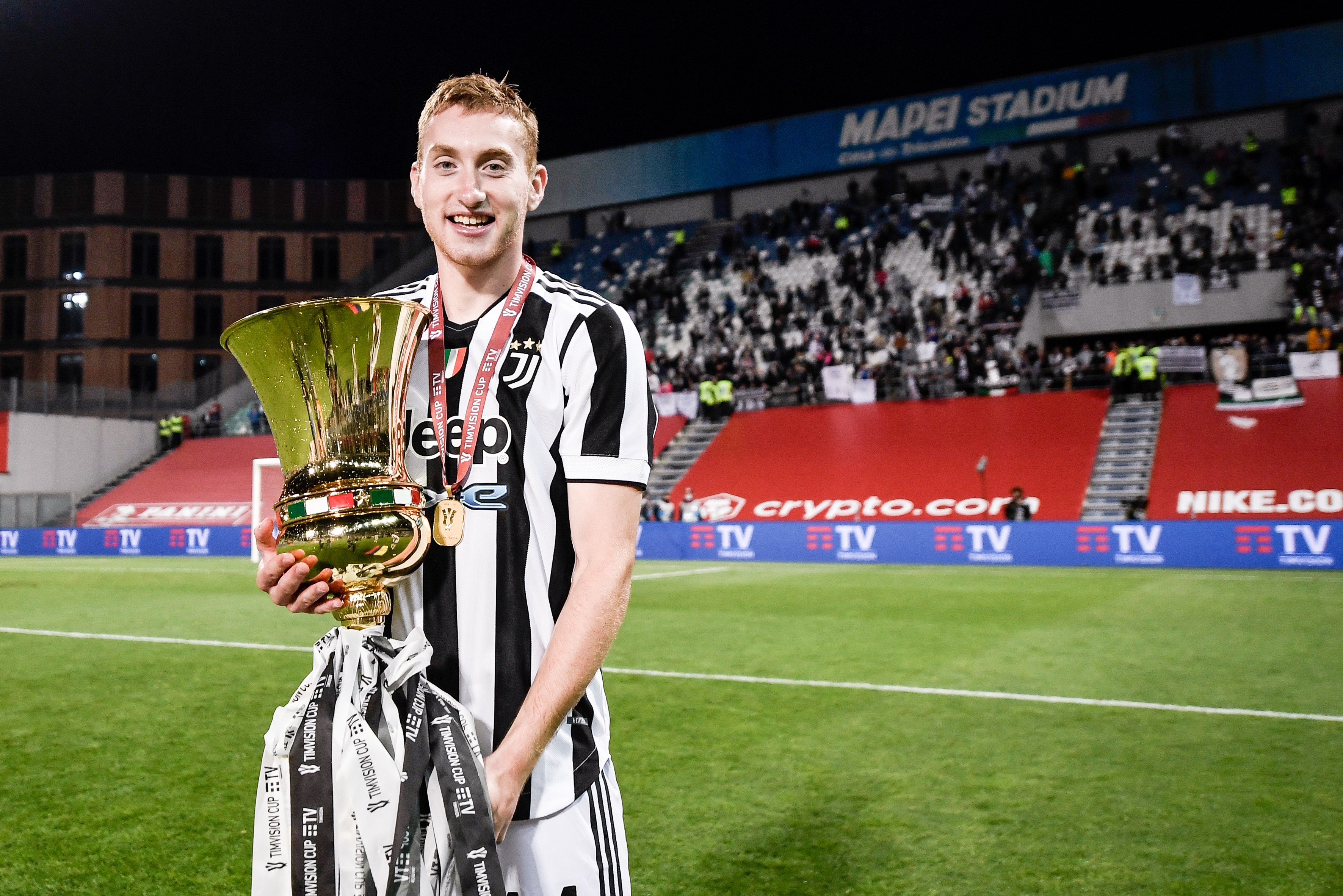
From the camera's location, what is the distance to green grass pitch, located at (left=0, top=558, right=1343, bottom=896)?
394cm

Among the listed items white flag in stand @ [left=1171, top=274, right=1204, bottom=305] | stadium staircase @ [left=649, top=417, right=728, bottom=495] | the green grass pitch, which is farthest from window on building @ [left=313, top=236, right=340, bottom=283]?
the green grass pitch

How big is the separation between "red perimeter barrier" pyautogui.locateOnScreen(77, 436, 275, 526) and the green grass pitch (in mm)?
17906

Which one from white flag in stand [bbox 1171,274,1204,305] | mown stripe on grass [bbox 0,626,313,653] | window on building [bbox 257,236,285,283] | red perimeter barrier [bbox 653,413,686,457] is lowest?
mown stripe on grass [bbox 0,626,313,653]

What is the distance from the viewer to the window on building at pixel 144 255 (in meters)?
46.7

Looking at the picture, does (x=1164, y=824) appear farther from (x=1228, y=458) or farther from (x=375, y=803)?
(x=1228, y=458)

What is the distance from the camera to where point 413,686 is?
1.71 metres

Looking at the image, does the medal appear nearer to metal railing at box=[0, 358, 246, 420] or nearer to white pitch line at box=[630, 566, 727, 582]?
white pitch line at box=[630, 566, 727, 582]

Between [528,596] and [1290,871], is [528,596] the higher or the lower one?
the higher one

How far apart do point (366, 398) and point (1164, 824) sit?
4.13 meters

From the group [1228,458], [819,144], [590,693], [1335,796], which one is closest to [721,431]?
[1228,458]

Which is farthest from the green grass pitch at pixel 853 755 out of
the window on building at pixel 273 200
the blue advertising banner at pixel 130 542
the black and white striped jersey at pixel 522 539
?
the window on building at pixel 273 200

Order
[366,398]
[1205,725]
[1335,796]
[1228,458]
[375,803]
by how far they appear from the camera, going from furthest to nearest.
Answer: [1228,458] → [1205,725] → [1335,796] → [366,398] → [375,803]

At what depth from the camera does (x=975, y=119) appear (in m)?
33.5

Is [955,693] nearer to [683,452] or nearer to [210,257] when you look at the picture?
[683,452]
